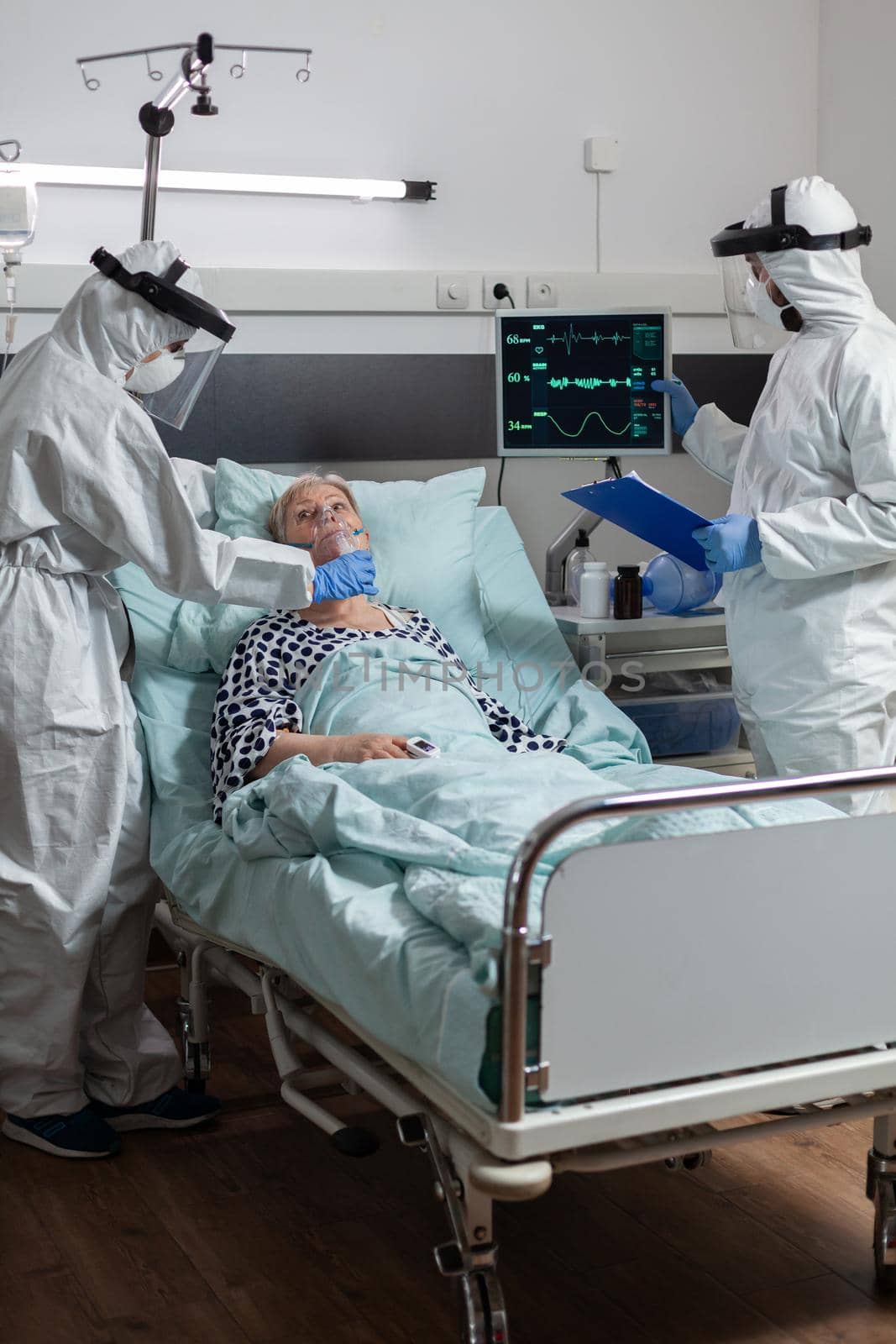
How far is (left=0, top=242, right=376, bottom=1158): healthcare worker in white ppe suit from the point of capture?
7.37 feet

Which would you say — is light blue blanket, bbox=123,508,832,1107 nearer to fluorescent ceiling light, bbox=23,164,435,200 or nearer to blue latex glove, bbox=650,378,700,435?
blue latex glove, bbox=650,378,700,435

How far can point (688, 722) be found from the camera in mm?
3199

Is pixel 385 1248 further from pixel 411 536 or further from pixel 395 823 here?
pixel 411 536

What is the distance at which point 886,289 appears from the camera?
3707 mm

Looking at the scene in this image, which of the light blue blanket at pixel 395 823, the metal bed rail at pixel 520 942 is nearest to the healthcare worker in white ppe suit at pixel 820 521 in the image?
the light blue blanket at pixel 395 823

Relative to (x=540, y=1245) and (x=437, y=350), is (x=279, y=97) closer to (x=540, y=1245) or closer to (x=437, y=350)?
(x=437, y=350)

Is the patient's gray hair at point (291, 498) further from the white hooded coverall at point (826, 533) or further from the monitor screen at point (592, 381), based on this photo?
the white hooded coverall at point (826, 533)

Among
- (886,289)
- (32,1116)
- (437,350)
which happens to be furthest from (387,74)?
(32,1116)

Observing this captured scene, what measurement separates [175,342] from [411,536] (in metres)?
0.85

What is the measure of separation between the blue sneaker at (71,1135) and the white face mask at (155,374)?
1.29m

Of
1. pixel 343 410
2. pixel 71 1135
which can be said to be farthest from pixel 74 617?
pixel 343 410

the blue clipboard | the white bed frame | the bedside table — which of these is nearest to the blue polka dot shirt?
the bedside table

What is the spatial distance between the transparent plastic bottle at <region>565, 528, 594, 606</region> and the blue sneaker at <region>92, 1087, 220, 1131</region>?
1.48m

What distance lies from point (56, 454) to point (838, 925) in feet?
4.58
